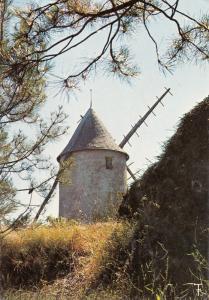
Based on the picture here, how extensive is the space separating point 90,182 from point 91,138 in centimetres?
157

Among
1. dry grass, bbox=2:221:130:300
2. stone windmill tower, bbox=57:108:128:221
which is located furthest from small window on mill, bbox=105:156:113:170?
dry grass, bbox=2:221:130:300

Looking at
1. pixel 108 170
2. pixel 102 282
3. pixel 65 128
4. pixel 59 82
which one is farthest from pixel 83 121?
pixel 59 82

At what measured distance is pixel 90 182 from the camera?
17.1 meters

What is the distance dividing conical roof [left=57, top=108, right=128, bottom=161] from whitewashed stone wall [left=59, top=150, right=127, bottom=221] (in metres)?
0.17

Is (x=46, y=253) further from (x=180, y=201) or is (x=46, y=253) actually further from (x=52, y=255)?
(x=180, y=201)

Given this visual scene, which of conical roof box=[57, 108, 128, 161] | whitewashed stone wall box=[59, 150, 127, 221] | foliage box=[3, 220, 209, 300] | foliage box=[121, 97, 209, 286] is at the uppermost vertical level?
conical roof box=[57, 108, 128, 161]

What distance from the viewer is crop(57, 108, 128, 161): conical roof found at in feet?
57.9

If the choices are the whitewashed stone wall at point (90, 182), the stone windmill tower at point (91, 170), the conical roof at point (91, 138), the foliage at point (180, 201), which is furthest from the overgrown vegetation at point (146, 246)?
the conical roof at point (91, 138)

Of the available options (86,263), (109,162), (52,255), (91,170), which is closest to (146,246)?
(86,263)

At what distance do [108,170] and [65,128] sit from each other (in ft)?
35.1

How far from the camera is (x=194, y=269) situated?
525 centimetres

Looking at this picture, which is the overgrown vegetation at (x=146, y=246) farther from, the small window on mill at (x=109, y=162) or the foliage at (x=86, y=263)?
the small window on mill at (x=109, y=162)

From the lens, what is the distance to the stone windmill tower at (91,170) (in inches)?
663

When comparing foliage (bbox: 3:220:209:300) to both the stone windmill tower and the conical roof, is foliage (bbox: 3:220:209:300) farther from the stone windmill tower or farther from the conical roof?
the conical roof
